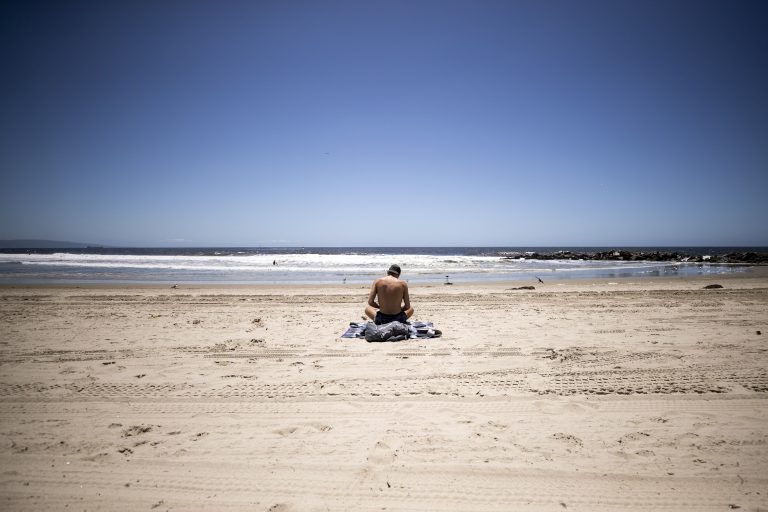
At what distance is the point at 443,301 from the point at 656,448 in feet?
30.6

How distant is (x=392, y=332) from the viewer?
266 inches

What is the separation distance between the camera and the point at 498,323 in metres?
8.25

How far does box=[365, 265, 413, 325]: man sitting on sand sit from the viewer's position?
6973 millimetres

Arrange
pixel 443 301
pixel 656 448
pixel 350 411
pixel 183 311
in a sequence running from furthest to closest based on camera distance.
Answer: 1. pixel 443 301
2. pixel 183 311
3. pixel 350 411
4. pixel 656 448

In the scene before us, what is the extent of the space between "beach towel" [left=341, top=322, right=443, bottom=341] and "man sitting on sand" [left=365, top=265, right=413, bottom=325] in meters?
0.25

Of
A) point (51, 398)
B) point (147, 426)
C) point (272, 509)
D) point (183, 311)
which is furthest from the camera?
point (183, 311)

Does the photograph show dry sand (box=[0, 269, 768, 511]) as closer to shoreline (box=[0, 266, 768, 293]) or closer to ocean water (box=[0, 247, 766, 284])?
shoreline (box=[0, 266, 768, 293])

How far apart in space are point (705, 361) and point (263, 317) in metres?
9.12

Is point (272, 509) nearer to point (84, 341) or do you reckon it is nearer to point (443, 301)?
point (84, 341)

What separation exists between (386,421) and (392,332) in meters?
3.17

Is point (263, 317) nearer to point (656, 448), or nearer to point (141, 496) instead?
point (141, 496)

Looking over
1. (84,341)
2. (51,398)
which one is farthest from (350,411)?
(84,341)

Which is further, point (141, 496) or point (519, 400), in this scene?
point (519, 400)

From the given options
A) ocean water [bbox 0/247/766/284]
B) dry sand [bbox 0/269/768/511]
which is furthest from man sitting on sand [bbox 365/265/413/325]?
ocean water [bbox 0/247/766/284]
